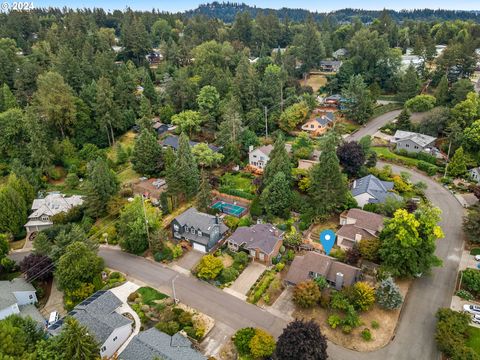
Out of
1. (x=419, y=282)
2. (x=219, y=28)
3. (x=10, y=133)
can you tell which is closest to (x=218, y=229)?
(x=419, y=282)

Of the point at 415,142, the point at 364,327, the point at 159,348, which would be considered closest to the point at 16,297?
the point at 159,348

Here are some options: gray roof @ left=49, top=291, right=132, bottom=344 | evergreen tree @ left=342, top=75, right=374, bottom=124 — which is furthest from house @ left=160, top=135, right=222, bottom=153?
gray roof @ left=49, top=291, right=132, bottom=344

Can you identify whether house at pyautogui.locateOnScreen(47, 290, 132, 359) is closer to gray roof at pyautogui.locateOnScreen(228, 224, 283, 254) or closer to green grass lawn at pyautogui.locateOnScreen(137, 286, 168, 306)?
green grass lawn at pyautogui.locateOnScreen(137, 286, 168, 306)

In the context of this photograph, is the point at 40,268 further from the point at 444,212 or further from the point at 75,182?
the point at 444,212

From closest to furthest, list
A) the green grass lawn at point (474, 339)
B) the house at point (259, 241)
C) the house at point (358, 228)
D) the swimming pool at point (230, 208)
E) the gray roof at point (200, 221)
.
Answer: the green grass lawn at point (474, 339) < the house at point (259, 241) < the house at point (358, 228) < the gray roof at point (200, 221) < the swimming pool at point (230, 208)

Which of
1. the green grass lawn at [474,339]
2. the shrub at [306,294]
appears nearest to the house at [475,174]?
the green grass lawn at [474,339]

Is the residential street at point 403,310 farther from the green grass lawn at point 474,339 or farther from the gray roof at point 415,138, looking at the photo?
the gray roof at point 415,138
